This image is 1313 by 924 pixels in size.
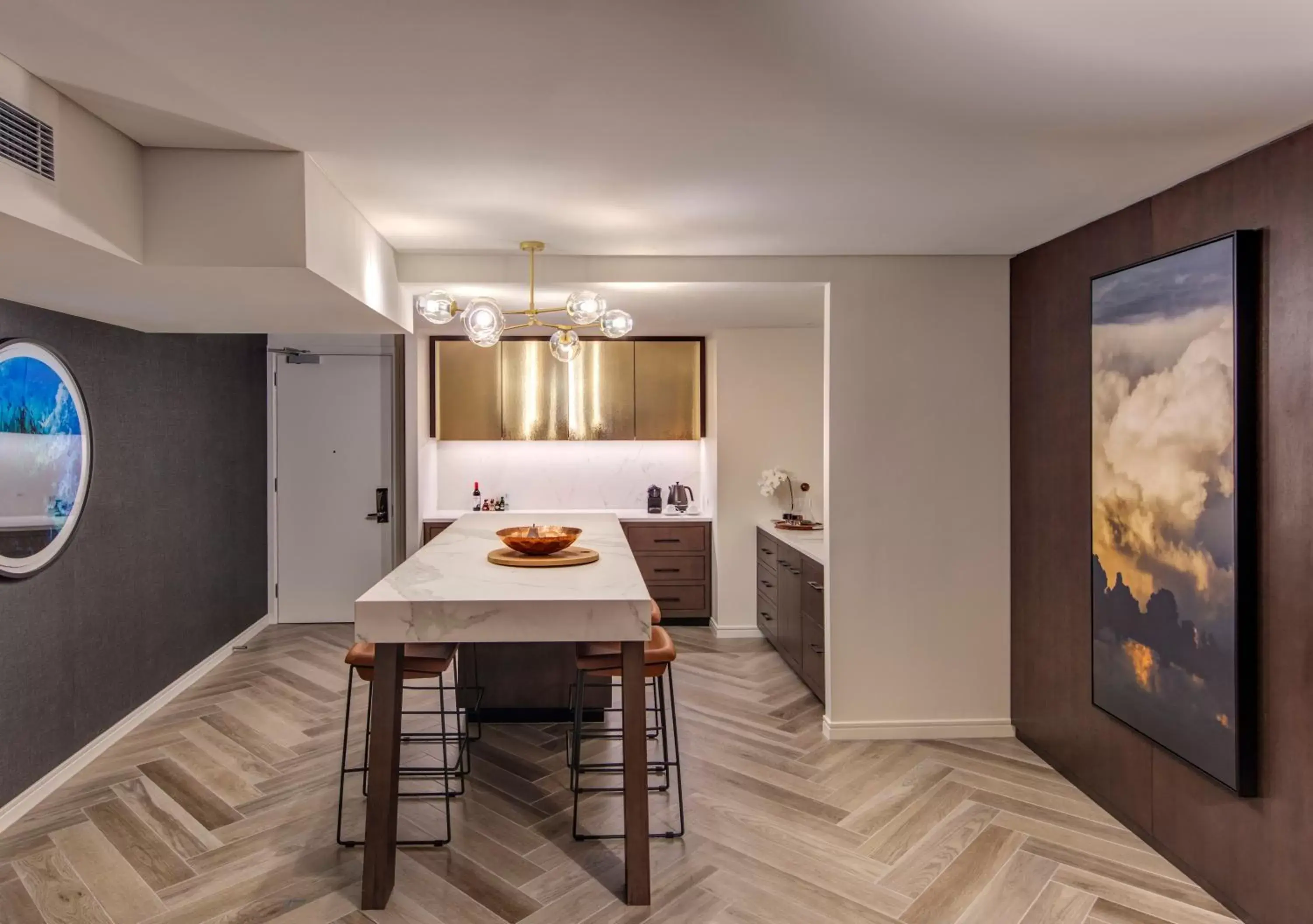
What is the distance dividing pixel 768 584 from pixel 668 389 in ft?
5.92

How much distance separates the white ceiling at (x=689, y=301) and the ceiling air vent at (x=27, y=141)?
202 cm

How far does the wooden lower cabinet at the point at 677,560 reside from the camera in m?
6.13

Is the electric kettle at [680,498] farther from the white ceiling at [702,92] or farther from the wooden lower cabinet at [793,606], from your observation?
the white ceiling at [702,92]

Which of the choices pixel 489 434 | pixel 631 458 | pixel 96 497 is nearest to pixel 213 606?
pixel 96 497

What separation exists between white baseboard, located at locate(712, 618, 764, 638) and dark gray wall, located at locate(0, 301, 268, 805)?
3.49 meters

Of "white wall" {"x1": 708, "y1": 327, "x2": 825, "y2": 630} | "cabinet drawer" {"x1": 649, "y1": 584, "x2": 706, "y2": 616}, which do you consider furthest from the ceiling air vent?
"cabinet drawer" {"x1": 649, "y1": 584, "x2": 706, "y2": 616}

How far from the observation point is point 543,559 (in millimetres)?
3266

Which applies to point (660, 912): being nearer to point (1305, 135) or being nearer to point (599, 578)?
→ point (599, 578)

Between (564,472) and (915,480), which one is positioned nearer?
(915,480)

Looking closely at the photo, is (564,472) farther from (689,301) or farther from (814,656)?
(814,656)

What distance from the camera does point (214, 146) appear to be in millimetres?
2465

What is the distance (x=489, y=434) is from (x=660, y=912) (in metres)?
4.34

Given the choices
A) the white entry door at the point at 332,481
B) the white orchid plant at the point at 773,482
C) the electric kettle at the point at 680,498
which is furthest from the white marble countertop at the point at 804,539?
the white entry door at the point at 332,481

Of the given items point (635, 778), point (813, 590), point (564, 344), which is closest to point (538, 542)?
point (564, 344)
